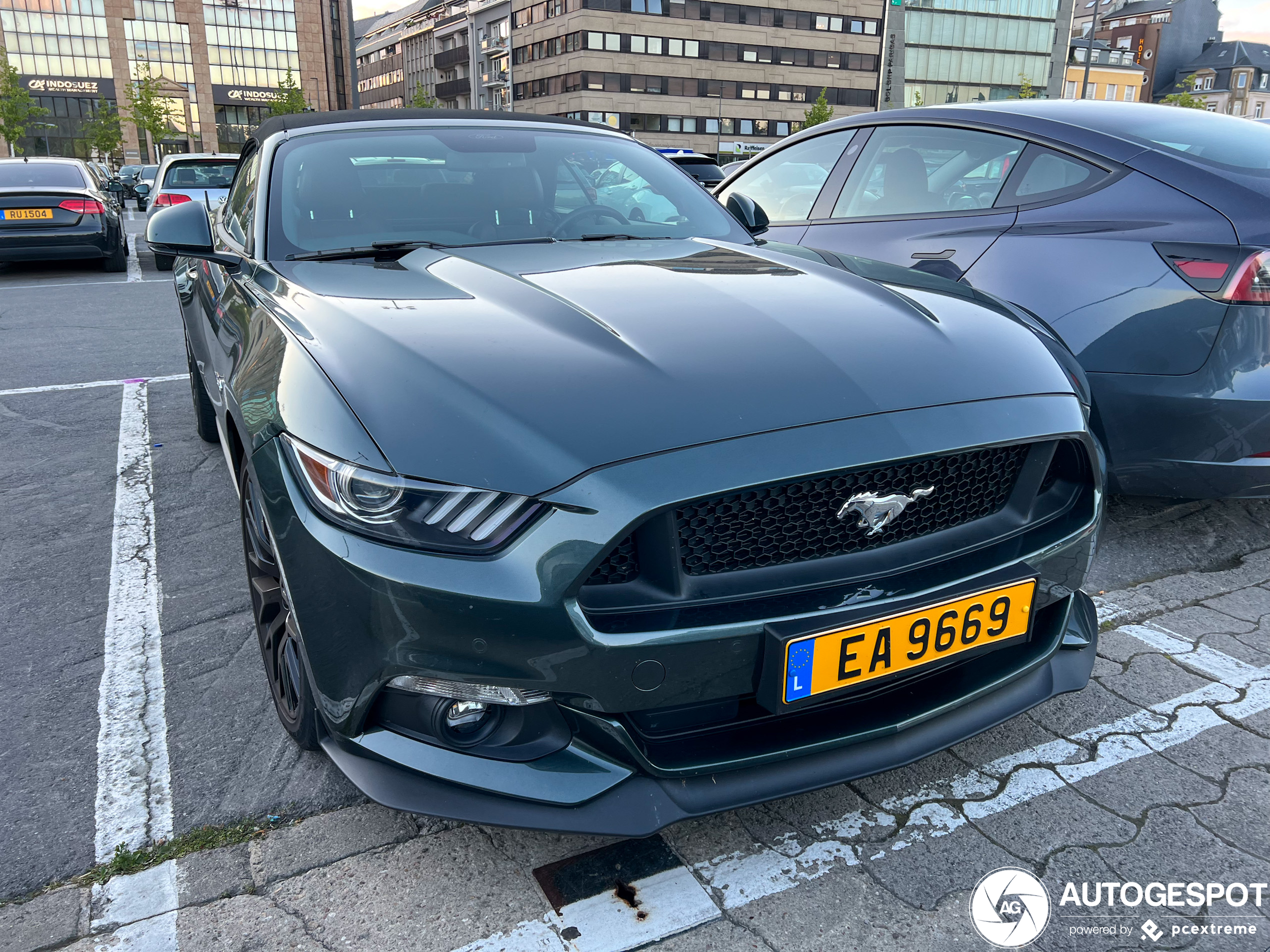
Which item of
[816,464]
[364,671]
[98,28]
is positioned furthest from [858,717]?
[98,28]

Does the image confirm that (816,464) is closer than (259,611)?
Yes

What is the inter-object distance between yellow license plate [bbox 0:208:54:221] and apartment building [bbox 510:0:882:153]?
63.8m

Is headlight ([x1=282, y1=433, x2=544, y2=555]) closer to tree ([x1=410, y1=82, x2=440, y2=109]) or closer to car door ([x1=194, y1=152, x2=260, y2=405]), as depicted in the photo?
car door ([x1=194, y1=152, x2=260, y2=405])

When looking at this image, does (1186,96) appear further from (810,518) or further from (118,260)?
(810,518)

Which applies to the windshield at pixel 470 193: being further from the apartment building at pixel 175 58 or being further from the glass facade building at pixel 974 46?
the apartment building at pixel 175 58

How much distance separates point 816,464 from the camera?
1579mm

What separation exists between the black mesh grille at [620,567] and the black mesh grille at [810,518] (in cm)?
2

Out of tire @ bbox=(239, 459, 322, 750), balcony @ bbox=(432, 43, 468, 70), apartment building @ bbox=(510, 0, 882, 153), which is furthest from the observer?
balcony @ bbox=(432, 43, 468, 70)

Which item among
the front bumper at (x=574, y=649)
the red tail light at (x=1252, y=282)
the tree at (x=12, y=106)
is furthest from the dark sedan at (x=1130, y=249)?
the tree at (x=12, y=106)

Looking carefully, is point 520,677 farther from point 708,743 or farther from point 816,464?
point 816,464

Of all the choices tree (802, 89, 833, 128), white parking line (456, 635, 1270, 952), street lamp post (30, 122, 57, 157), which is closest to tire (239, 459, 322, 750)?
white parking line (456, 635, 1270, 952)

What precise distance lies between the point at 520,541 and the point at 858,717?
71 cm

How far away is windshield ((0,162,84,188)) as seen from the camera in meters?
10.9

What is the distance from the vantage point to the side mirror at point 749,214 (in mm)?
3309
